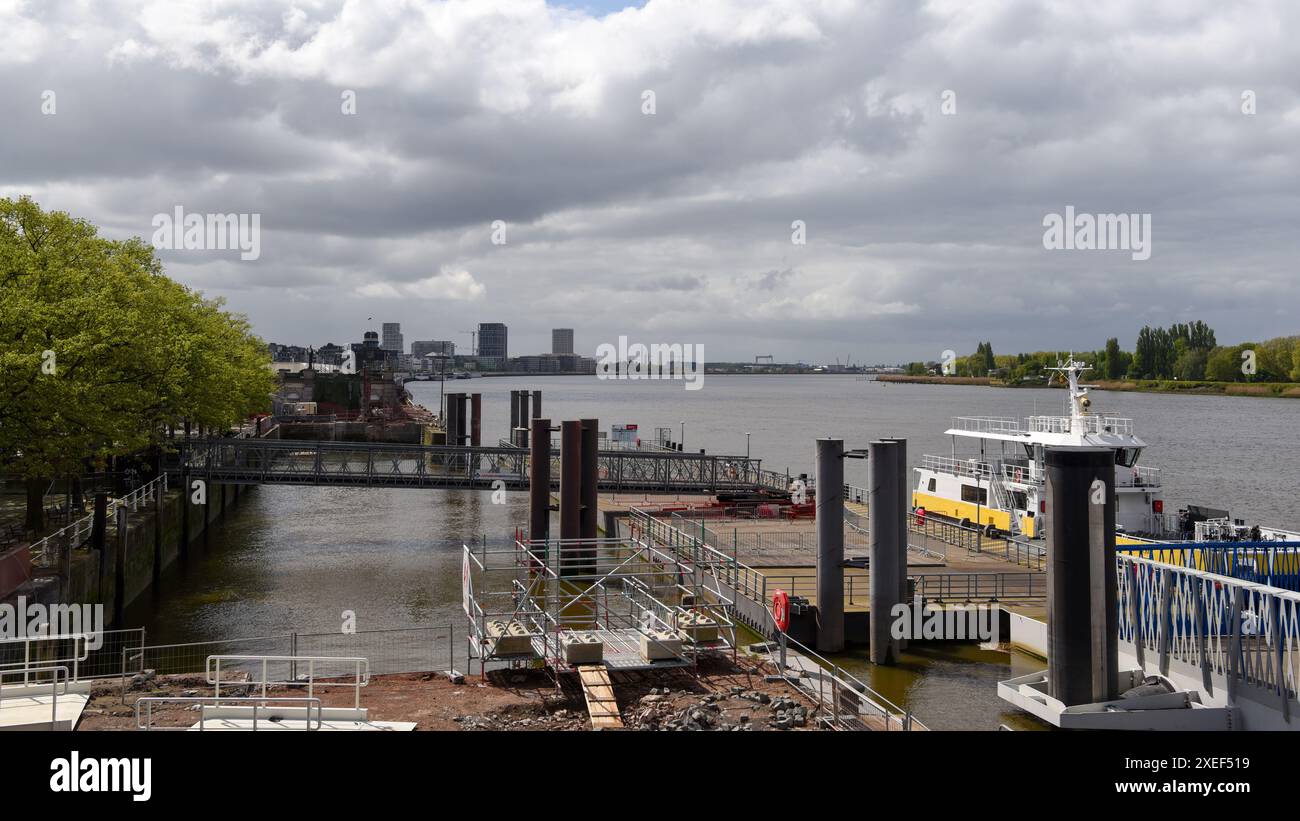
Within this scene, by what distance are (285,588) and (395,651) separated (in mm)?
10826

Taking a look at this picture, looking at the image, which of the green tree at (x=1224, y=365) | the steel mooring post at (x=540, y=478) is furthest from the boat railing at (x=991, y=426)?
the green tree at (x=1224, y=365)

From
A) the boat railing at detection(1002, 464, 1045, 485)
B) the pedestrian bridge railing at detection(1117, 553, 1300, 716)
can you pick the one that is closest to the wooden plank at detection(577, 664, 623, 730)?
the pedestrian bridge railing at detection(1117, 553, 1300, 716)

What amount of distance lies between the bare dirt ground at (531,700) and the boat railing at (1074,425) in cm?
2100

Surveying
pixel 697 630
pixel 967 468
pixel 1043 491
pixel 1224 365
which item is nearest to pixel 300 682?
pixel 697 630

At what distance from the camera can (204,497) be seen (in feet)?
139

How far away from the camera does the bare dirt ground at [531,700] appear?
14391 millimetres

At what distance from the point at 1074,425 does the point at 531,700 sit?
985 inches

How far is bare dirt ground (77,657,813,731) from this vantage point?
47.2ft

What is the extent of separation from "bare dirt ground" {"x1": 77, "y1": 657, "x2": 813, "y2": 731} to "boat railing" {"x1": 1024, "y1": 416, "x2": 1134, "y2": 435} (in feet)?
68.9

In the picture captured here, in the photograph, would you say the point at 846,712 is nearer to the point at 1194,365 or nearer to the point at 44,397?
the point at 44,397

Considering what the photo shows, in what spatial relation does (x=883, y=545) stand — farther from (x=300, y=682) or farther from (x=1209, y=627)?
(x=300, y=682)

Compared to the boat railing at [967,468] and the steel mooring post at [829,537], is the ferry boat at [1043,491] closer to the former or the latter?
the boat railing at [967,468]
